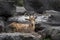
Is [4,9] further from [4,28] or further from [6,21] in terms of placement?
[4,28]

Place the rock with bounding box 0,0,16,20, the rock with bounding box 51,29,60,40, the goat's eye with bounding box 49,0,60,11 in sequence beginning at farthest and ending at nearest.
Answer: the goat's eye with bounding box 49,0,60,11, the rock with bounding box 0,0,16,20, the rock with bounding box 51,29,60,40

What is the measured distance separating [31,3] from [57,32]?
625 centimetres

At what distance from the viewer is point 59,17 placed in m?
9.61

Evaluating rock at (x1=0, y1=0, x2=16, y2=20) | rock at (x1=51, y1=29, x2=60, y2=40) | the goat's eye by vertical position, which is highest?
rock at (x1=0, y1=0, x2=16, y2=20)

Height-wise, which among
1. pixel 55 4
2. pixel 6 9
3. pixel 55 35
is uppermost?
pixel 6 9

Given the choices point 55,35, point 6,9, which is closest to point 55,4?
point 6,9

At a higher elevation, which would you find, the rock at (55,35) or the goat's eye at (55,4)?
the rock at (55,35)

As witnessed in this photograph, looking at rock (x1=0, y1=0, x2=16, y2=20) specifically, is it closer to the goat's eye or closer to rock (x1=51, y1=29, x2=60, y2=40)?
rock (x1=51, y1=29, x2=60, y2=40)

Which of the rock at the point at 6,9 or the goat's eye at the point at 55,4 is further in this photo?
the goat's eye at the point at 55,4

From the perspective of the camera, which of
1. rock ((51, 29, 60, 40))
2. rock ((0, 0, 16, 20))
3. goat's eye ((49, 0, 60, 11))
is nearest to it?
rock ((51, 29, 60, 40))

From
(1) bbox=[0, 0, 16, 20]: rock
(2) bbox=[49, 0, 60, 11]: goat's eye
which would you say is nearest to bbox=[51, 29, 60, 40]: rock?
(1) bbox=[0, 0, 16, 20]: rock

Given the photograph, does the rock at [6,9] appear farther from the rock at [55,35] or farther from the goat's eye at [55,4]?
the goat's eye at [55,4]

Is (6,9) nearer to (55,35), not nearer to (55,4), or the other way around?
(55,35)

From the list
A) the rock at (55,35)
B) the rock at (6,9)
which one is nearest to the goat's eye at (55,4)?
the rock at (6,9)
